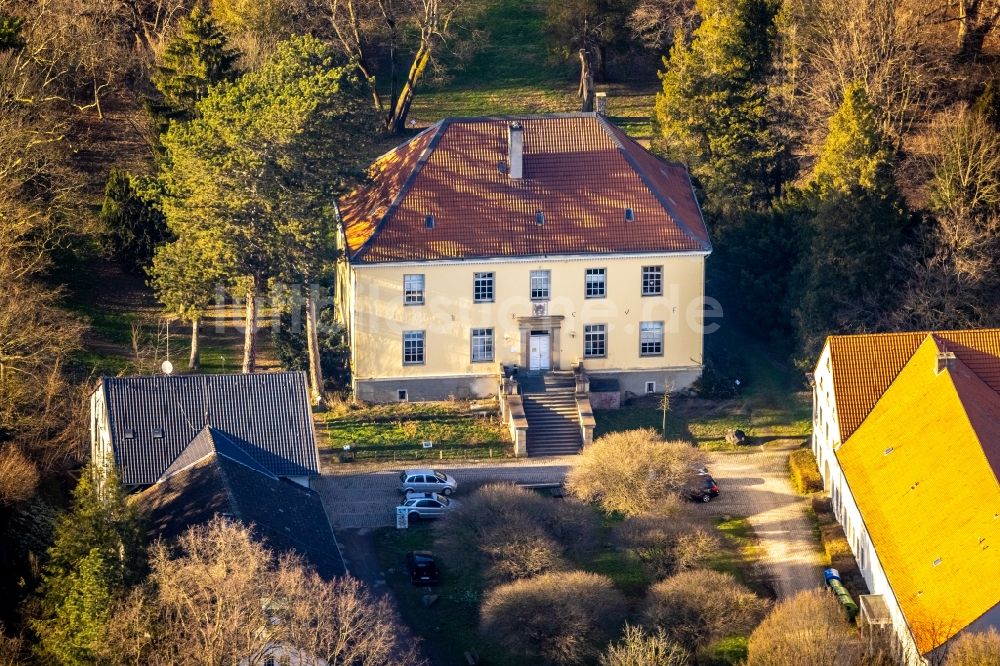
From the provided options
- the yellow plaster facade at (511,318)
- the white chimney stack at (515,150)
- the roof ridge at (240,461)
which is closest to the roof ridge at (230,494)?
the roof ridge at (240,461)

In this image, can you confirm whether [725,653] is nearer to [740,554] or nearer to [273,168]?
[740,554]

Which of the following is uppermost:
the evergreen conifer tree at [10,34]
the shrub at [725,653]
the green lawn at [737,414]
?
the evergreen conifer tree at [10,34]

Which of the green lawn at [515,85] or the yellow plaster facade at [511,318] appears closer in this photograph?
the yellow plaster facade at [511,318]

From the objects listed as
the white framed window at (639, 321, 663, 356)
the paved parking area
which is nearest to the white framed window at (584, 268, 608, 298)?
the white framed window at (639, 321, 663, 356)

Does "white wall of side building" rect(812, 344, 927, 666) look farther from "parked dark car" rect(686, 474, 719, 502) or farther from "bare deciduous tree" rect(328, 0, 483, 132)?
"bare deciduous tree" rect(328, 0, 483, 132)

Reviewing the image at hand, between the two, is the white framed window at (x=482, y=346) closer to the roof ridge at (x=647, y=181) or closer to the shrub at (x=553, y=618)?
the roof ridge at (x=647, y=181)
